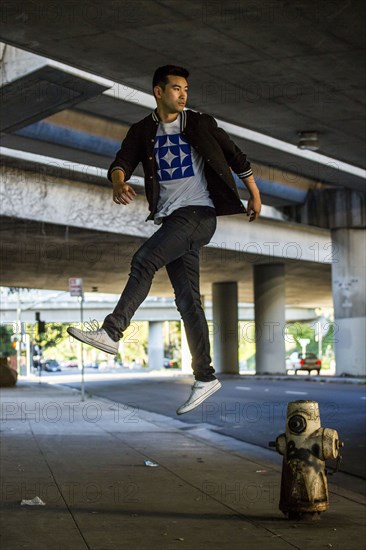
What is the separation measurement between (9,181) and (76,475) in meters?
20.8

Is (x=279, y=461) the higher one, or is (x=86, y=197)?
(x=86, y=197)

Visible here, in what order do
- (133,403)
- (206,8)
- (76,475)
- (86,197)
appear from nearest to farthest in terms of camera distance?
1. (206,8)
2. (76,475)
3. (133,403)
4. (86,197)

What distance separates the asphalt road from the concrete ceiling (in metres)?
6.26

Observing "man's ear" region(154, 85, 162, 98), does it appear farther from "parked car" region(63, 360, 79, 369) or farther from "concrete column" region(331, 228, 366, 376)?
"parked car" region(63, 360, 79, 369)

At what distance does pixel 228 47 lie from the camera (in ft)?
48.2

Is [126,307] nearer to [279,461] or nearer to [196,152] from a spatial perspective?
[196,152]

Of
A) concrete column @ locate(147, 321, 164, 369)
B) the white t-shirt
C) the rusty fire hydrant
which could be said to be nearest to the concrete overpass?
the rusty fire hydrant

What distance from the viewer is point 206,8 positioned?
12.8 meters

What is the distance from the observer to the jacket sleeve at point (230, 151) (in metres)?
3.76

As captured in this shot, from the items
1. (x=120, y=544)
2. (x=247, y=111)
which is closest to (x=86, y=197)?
(x=247, y=111)

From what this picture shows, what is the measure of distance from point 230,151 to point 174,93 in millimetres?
359

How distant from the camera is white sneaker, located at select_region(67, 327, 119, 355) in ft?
11.6

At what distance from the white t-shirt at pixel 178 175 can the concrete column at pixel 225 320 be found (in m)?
61.2

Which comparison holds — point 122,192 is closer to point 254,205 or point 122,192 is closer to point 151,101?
point 254,205
